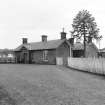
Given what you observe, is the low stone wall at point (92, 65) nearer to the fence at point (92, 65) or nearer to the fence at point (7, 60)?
the fence at point (92, 65)

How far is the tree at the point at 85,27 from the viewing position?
26.6 meters

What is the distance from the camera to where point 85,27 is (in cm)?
2673

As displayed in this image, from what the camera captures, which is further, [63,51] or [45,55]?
[45,55]

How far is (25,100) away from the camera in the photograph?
18.6 ft

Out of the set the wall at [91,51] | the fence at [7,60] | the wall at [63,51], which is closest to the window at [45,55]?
the wall at [63,51]

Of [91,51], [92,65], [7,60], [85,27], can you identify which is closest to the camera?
[92,65]

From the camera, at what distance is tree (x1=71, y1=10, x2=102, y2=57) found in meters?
26.6

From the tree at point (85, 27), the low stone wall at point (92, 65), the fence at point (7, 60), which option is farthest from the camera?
the fence at point (7, 60)

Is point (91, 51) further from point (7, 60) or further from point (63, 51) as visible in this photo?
point (7, 60)

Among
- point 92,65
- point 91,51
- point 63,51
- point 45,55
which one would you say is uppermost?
point 91,51

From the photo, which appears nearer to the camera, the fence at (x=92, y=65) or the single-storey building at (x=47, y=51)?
the fence at (x=92, y=65)

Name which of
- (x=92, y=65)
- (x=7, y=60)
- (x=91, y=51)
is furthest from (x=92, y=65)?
(x=7, y=60)

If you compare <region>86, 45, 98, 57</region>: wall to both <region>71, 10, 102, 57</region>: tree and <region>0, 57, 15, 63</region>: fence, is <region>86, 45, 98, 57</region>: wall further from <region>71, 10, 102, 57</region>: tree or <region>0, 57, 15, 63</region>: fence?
<region>0, 57, 15, 63</region>: fence

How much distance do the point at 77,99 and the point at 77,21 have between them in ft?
73.9
